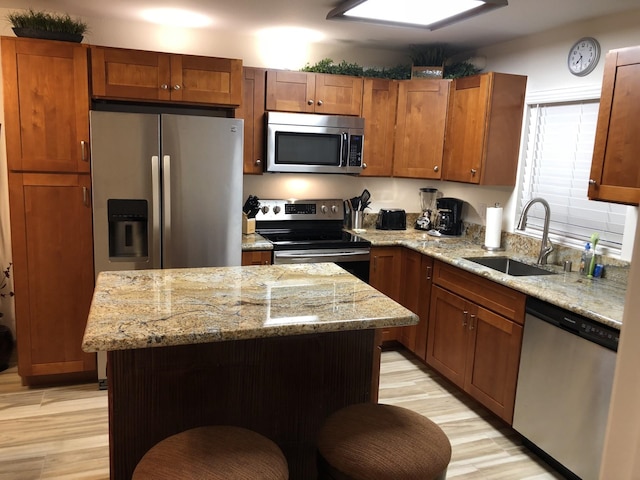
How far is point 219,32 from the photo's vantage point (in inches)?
155

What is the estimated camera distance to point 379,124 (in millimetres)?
4129

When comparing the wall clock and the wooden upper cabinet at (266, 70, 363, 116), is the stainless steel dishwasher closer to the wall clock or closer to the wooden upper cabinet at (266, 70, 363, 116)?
the wall clock


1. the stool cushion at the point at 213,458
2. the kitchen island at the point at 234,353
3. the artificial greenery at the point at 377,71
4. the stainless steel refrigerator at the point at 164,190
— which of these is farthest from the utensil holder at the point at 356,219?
the stool cushion at the point at 213,458

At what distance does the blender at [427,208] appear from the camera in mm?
4504

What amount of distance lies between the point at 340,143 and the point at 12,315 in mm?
2785

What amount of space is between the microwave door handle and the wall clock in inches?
61.8

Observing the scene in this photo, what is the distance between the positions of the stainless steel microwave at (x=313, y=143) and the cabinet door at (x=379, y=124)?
123 millimetres

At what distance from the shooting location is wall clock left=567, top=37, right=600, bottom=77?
3135 millimetres

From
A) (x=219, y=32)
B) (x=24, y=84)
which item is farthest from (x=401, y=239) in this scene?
(x=24, y=84)

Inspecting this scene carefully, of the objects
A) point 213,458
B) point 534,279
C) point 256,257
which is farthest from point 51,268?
point 534,279

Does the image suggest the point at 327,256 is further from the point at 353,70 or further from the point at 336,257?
the point at 353,70

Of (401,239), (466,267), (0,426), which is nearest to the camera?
(0,426)

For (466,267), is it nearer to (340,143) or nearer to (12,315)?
(340,143)

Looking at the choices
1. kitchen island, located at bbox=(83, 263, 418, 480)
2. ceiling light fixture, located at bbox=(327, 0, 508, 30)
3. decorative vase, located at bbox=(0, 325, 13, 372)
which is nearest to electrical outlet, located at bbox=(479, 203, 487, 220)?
ceiling light fixture, located at bbox=(327, 0, 508, 30)
